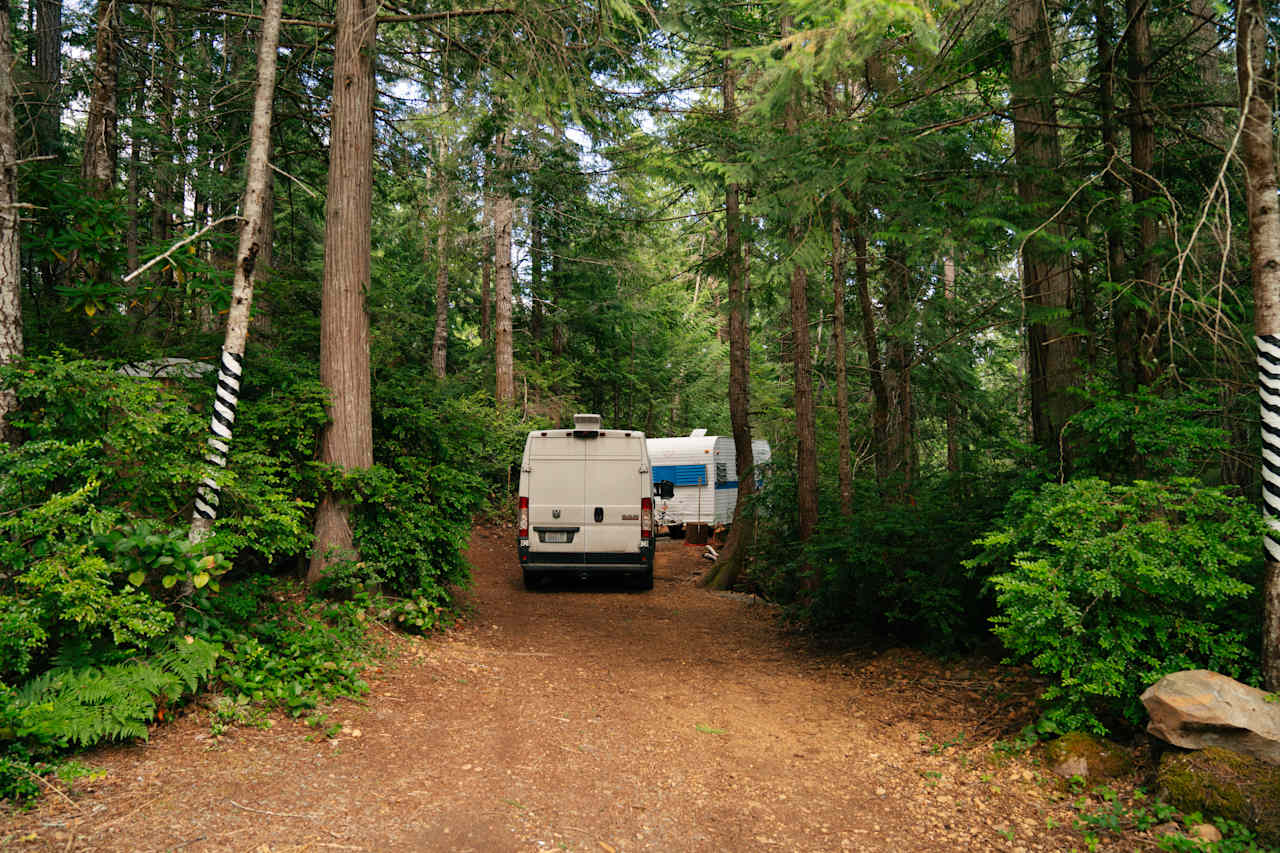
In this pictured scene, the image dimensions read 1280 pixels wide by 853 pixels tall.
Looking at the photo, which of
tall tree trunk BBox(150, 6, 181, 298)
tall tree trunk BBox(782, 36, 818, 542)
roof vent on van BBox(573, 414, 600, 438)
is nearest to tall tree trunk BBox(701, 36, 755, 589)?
tall tree trunk BBox(782, 36, 818, 542)

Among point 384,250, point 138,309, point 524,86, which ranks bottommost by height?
point 138,309

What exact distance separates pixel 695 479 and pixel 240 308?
1438cm

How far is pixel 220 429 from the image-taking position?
5.72 m

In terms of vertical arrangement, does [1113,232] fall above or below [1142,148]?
below

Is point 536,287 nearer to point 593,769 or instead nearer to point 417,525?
point 417,525

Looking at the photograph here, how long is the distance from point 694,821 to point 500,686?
107 inches

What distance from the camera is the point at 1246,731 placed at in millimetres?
3893

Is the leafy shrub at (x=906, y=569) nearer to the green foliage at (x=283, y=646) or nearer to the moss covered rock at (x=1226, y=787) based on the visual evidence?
the moss covered rock at (x=1226, y=787)

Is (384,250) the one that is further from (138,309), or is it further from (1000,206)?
(1000,206)

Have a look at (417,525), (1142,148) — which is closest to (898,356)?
(1142,148)

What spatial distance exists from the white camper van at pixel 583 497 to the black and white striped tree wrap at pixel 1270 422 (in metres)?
7.75

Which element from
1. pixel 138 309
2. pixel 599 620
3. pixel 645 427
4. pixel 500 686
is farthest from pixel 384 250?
pixel 500 686

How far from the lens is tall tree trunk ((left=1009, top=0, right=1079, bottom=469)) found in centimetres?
673

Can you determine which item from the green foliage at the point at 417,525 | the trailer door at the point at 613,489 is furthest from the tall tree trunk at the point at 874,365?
the green foliage at the point at 417,525
